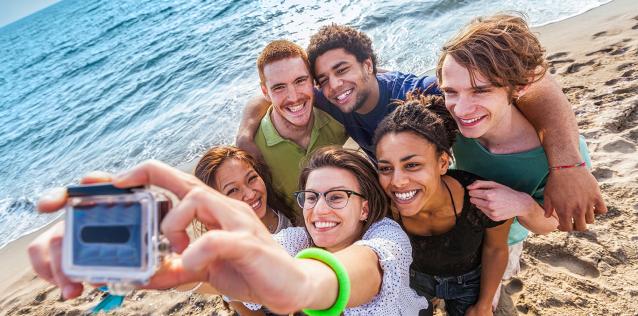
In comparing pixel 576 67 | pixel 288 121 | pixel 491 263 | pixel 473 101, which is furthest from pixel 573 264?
pixel 576 67

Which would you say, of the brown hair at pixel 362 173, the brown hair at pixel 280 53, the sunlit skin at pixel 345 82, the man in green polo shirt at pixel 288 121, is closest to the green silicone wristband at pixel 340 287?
the brown hair at pixel 362 173

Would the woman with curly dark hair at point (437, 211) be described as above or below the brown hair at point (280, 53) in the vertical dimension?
below

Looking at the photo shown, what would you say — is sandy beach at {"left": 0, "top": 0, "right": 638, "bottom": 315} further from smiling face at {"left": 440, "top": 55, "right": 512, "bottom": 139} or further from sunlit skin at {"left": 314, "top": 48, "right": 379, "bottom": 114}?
sunlit skin at {"left": 314, "top": 48, "right": 379, "bottom": 114}

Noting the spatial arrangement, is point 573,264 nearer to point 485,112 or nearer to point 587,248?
point 587,248

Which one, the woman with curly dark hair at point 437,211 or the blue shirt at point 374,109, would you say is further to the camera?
the blue shirt at point 374,109

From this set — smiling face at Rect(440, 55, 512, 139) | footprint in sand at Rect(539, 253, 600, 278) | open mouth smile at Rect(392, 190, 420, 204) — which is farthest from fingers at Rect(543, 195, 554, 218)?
footprint in sand at Rect(539, 253, 600, 278)

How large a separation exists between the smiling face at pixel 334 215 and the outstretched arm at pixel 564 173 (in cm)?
112

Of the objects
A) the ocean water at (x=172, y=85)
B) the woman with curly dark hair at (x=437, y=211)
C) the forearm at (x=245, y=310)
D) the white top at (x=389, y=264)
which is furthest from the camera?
the ocean water at (x=172, y=85)

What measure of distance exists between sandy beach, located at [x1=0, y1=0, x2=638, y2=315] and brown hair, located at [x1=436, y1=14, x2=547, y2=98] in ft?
5.57

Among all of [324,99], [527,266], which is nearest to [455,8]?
[324,99]

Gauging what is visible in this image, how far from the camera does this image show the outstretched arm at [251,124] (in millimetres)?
3563

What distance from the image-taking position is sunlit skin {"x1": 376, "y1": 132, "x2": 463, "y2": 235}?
7.73 ft

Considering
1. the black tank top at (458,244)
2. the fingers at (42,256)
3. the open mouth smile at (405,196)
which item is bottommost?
the black tank top at (458,244)

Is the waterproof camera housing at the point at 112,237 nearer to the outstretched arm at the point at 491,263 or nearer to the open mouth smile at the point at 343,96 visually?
the outstretched arm at the point at 491,263
